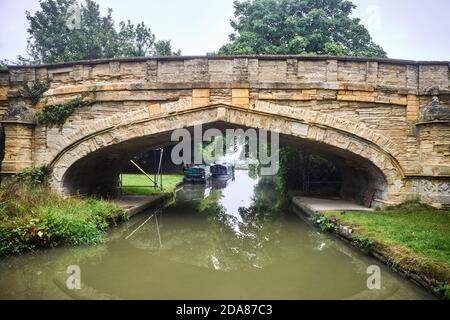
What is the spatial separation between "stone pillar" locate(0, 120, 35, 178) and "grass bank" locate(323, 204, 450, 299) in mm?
8660

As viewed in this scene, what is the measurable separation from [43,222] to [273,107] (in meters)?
6.32

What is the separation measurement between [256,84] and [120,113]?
156 inches

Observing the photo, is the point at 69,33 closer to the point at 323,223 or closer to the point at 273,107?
the point at 273,107

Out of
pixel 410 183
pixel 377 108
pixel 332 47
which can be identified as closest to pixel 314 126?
pixel 377 108

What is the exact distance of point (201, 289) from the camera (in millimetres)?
4918

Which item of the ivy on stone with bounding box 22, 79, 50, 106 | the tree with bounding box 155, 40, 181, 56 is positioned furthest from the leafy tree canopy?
the ivy on stone with bounding box 22, 79, 50, 106

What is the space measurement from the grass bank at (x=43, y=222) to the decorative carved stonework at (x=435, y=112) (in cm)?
895

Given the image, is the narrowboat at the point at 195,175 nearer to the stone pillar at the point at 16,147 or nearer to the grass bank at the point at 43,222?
the stone pillar at the point at 16,147

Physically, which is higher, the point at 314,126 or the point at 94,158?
the point at 314,126

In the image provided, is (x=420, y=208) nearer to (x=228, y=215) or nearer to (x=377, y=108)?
(x=377, y=108)

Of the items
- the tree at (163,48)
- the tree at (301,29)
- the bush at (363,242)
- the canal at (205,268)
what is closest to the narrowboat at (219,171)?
the tree at (163,48)

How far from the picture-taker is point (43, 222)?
22.1ft

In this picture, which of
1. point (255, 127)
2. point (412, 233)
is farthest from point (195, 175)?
point (412, 233)

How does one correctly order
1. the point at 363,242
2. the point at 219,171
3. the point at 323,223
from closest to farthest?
the point at 363,242 < the point at 323,223 < the point at 219,171
